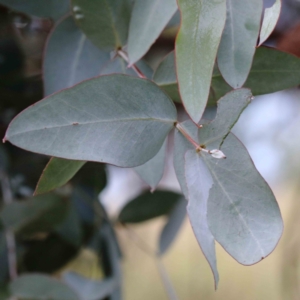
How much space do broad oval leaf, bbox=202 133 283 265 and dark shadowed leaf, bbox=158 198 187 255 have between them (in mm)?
379

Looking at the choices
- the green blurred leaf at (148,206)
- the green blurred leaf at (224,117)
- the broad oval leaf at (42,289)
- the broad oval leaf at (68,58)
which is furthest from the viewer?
the green blurred leaf at (148,206)

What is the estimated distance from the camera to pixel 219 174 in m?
0.23

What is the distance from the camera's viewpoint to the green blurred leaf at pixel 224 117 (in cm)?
20

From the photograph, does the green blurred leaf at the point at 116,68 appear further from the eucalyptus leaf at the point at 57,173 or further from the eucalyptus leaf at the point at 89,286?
the eucalyptus leaf at the point at 89,286

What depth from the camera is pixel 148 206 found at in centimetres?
61

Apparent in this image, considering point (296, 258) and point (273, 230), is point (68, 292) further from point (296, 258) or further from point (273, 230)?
point (296, 258)

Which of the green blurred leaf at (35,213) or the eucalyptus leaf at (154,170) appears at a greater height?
the eucalyptus leaf at (154,170)

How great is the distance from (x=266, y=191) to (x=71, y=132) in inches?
4.3

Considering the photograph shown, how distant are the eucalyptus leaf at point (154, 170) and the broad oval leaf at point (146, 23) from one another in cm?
7

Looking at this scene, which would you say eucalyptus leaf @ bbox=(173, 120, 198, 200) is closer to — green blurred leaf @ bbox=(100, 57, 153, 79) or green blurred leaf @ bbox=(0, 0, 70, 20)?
green blurred leaf @ bbox=(100, 57, 153, 79)

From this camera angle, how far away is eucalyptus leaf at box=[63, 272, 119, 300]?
48 centimetres

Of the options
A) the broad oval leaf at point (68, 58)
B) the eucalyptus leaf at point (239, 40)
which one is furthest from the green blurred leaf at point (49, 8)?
the eucalyptus leaf at point (239, 40)

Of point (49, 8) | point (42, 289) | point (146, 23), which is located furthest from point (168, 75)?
point (42, 289)

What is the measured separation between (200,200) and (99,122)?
Answer: 0.07m
